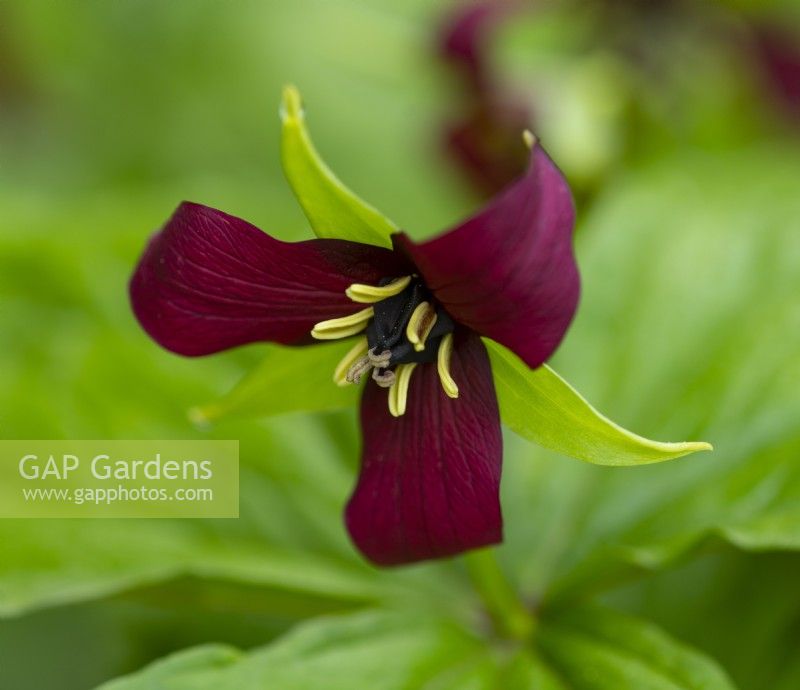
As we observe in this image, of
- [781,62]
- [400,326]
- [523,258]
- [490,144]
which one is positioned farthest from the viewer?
[781,62]

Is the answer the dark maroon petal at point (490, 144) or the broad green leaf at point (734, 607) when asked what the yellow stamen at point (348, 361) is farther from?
the dark maroon petal at point (490, 144)

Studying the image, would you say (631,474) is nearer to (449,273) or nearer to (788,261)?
(788,261)

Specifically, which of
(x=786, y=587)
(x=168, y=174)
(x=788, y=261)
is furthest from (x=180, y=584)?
(x=168, y=174)

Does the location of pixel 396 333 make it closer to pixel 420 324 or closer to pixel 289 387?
pixel 420 324

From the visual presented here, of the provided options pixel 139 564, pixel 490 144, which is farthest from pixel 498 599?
pixel 490 144

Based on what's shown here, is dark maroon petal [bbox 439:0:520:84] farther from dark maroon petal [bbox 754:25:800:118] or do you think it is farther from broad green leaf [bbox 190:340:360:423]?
broad green leaf [bbox 190:340:360:423]
